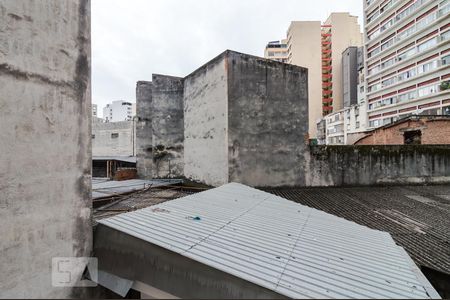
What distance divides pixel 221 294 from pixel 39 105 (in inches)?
115

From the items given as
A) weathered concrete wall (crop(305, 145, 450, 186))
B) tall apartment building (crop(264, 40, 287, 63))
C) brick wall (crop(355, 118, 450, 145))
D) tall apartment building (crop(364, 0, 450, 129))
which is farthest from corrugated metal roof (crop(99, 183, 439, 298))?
tall apartment building (crop(264, 40, 287, 63))

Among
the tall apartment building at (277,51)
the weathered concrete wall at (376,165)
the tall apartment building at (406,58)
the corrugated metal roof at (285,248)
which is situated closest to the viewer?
the corrugated metal roof at (285,248)

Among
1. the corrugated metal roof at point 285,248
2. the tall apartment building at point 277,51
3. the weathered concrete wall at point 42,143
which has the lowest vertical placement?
the corrugated metal roof at point 285,248

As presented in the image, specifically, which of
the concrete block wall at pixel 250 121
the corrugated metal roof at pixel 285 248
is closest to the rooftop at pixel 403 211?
the corrugated metal roof at pixel 285 248

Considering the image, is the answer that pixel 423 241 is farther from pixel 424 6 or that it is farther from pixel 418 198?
pixel 424 6

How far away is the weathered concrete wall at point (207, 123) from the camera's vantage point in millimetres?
8656

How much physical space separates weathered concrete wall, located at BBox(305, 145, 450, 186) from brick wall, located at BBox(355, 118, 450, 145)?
4.23 metres

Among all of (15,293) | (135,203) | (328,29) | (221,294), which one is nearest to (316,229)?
(221,294)

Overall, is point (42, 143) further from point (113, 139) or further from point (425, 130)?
point (113, 139)

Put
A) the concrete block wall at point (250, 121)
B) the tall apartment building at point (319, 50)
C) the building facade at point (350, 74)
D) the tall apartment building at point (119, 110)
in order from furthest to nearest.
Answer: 1. the tall apartment building at point (119, 110)
2. the tall apartment building at point (319, 50)
3. the building facade at point (350, 74)
4. the concrete block wall at point (250, 121)

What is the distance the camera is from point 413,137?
1552cm

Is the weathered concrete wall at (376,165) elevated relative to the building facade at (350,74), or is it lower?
lower

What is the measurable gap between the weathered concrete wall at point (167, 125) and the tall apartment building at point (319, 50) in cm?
4144

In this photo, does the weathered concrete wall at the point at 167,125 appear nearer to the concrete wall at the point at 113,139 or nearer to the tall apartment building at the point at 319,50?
the concrete wall at the point at 113,139
